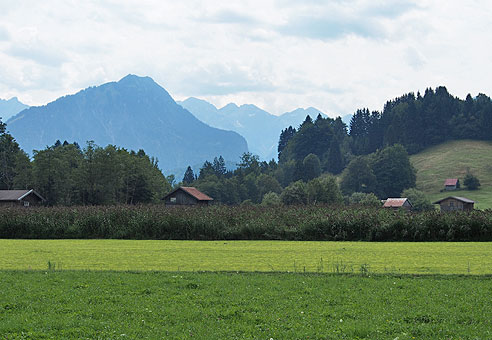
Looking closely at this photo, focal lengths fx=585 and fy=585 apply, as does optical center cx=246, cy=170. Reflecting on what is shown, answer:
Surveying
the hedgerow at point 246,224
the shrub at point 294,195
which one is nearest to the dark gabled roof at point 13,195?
the hedgerow at point 246,224

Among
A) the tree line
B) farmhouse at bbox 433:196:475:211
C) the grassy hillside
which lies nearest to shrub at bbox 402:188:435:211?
farmhouse at bbox 433:196:475:211

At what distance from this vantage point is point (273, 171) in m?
190

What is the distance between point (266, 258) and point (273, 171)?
16691cm

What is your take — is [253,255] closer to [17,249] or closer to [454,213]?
[17,249]

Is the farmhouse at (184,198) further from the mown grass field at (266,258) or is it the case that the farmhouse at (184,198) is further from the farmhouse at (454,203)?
the mown grass field at (266,258)

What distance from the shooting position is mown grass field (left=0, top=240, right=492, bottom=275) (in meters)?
19.7

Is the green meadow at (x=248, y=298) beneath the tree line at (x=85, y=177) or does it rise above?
beneath

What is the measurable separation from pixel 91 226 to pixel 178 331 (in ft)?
96.4

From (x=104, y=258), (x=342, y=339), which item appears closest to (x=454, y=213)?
(x=104, y=258)

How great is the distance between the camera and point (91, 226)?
127 ft

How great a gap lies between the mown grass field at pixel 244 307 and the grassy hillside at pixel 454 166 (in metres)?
118

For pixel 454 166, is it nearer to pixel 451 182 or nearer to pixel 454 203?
pixel 451 182

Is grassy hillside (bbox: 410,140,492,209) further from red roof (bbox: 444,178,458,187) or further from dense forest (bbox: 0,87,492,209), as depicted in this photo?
dense forest (bbox: 0,87,492,209)

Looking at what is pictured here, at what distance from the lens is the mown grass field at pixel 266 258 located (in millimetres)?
19719
